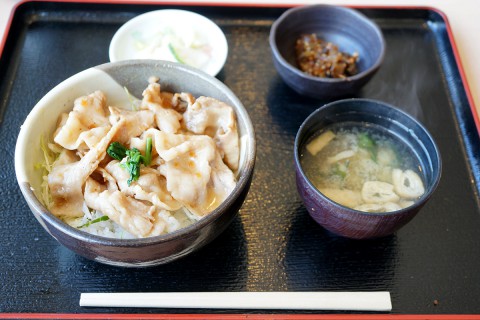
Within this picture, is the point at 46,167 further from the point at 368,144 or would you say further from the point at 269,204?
the point at 368,144

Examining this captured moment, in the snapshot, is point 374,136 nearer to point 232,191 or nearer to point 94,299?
point 232,191

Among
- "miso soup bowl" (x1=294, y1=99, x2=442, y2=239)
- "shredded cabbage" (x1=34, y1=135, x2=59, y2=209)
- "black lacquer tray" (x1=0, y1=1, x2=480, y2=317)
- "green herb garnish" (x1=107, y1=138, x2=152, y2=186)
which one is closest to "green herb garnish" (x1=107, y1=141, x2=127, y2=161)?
"green herb garnish" (x1=107, y1=138, x2=152, y2=186)

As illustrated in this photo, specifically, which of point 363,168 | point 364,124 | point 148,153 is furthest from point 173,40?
point 363,168

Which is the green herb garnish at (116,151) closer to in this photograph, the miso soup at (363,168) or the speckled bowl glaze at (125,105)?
the speckled bowl glaze at (125,105)

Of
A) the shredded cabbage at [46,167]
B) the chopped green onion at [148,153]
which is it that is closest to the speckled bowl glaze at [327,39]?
the chopped green onion at [148,153]

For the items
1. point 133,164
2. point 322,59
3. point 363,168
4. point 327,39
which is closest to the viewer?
point 133,164

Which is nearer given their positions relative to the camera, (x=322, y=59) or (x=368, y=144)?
(x=368, y=144)

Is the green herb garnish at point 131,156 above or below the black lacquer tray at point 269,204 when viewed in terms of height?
above
